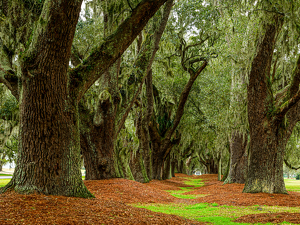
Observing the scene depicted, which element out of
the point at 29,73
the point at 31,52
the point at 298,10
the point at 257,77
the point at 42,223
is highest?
the point at 298,10

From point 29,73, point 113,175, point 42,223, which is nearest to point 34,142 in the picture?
point 29,73

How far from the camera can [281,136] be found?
996cm

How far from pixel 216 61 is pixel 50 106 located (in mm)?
10990

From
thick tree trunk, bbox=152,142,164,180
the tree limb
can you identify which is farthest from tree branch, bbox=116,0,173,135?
thick tree trunk, bbox=152,142,164,180

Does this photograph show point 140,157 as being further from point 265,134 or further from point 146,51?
point 265,134

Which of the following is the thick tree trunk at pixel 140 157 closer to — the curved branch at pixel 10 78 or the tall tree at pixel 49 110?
the curved branch at pixel 10 78

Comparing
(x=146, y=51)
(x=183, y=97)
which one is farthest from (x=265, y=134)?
(x=183, y=97)

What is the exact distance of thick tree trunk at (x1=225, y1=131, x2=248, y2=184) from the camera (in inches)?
619

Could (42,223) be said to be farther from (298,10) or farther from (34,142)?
(298,10)

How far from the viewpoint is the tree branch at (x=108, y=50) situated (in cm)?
620

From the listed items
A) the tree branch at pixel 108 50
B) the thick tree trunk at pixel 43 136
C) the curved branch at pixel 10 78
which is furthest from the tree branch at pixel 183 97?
the thick tree trunk at pixel 43 136

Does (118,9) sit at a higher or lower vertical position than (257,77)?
higher

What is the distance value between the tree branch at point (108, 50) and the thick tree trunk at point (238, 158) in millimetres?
11519

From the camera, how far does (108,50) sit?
628 cm
